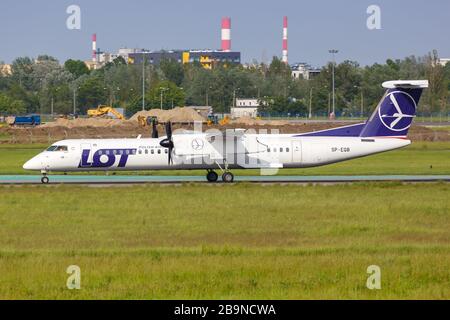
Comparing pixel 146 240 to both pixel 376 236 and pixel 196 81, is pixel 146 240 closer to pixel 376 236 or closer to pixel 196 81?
pixel 376 236

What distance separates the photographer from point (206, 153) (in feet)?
148

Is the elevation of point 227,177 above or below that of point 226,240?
above

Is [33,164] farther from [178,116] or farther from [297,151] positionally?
[178,116]

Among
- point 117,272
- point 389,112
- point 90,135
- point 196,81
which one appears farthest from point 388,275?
point 196,81

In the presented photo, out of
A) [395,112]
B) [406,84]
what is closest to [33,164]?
[395,112]

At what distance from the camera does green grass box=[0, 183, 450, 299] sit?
63.6 ft

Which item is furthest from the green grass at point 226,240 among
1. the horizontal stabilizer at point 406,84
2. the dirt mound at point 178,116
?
the dirt mound at point 178,116

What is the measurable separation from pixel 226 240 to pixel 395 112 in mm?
21371

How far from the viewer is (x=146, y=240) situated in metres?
26.7

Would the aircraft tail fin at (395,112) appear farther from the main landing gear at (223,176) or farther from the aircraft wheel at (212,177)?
the aircraft wheel at (212,177)

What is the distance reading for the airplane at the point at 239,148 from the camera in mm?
44688

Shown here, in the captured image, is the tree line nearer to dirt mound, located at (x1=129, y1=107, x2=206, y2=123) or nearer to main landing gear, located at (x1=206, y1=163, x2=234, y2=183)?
dirt mound, located at (x1=129, y1=107, x2=206, y2=123)

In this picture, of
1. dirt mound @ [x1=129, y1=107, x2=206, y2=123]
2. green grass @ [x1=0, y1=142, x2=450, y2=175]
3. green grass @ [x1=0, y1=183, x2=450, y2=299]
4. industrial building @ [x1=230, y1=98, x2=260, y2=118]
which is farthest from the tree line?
green grass @ [x1=0, y1=183, x2=450, y2=299]

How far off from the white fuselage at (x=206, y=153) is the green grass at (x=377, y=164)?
6.92 m
